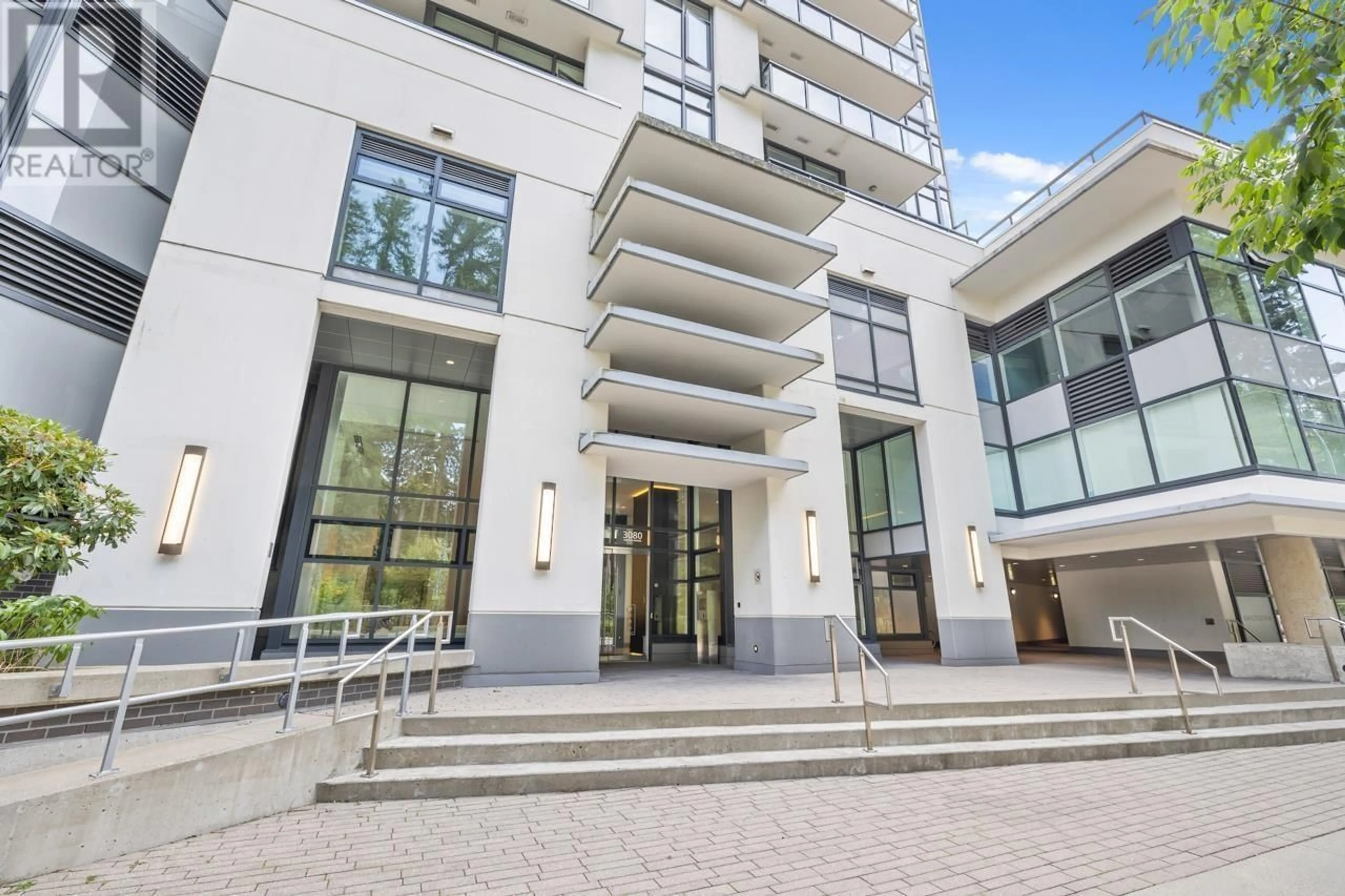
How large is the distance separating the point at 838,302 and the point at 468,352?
7954 mm

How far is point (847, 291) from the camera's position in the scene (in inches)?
507

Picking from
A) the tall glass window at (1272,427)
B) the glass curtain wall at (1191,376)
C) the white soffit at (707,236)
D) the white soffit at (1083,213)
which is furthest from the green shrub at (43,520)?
the white soffit at (1083,213)

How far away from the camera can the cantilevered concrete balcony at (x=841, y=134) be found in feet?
45.3

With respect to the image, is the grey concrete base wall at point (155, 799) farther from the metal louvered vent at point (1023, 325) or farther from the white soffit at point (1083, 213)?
the metal louvered vent at point (1023, 325)

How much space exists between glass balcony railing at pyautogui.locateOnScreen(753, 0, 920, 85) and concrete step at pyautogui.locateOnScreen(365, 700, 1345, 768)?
16.1 m

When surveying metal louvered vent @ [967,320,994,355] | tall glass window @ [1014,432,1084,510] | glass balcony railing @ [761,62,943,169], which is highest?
glass balcony railing @ [761,62,943,169]

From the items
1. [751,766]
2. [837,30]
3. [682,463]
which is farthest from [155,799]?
[837,30]

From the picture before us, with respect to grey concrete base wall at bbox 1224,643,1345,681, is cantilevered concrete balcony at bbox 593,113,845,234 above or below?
above

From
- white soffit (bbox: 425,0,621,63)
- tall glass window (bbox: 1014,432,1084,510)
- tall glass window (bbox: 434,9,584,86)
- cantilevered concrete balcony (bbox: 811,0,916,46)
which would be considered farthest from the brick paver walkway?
cantilevered concrete balcony (bbox: 811,0,916,46)

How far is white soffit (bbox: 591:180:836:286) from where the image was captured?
9.21 metres

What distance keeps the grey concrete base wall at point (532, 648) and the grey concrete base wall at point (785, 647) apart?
3035mm

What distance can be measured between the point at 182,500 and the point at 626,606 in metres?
7.56

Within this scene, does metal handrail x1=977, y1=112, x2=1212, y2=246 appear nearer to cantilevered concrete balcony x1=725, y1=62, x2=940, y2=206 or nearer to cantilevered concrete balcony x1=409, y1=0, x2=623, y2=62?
cantilevered concrete balcony x1=725, y1=62, x2=940, y2=206

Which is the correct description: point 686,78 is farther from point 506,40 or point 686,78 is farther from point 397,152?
point 397,152
